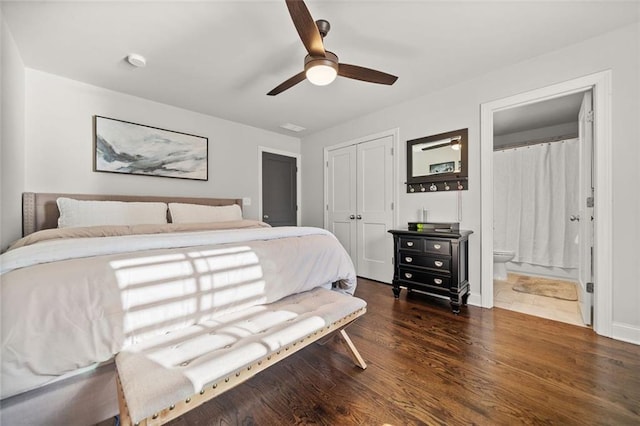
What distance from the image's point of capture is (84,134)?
2.65 m

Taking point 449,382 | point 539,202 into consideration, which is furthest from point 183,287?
point 539,202

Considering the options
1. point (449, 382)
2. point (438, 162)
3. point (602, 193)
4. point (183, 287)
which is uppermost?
point (438, 162)

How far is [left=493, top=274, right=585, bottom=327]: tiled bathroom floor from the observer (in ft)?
7.69

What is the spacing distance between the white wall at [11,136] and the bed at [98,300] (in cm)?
45

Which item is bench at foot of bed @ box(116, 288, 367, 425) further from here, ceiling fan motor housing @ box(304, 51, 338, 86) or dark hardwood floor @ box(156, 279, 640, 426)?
ceiling fan motor housing @ box(304, 51, 338, 86)

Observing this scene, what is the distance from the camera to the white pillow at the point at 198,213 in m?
2.88

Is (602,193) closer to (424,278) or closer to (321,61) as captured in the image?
(424,278)

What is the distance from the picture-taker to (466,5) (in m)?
1.69

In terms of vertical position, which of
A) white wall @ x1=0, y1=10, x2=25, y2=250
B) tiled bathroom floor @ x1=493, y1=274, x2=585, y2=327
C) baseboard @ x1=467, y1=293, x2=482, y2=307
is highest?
white wall @ x1=0, y1=10, x2=25, y2=250

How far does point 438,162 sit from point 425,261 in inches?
46.2

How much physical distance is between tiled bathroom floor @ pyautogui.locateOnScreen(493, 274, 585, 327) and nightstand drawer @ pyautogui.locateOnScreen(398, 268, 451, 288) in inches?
25.1

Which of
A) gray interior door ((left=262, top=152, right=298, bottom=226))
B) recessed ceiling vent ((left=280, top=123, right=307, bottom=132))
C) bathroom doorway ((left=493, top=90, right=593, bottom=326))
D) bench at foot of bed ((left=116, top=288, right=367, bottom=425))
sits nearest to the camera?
bench at foot of bed ((left=116, top=288, right=367, bottom=425))

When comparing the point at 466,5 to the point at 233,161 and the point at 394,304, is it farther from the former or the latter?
the point at 233,161

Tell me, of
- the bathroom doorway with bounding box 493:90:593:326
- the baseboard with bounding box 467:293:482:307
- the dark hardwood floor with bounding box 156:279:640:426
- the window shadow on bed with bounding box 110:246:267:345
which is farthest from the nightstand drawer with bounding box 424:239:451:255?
the window shadow on bed with bounding box 110:246:267:345
